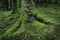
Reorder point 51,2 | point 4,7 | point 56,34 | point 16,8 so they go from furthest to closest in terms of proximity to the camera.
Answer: point 51,2 → point 4,7 → point 16,8 → point 56,34

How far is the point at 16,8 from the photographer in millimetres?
7188

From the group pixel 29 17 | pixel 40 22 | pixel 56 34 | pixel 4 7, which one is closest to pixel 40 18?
pixel 40 22

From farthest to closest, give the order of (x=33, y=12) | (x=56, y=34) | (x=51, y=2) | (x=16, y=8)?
1. (x=51, y=2)
2. (x=16, y=8)
3. (x=33, y=12)
4. (x=56, y=34)

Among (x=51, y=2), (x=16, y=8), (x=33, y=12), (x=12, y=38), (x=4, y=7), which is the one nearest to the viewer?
(x=12, y=38)

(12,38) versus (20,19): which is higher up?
(20,19)

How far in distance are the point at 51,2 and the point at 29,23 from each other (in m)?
6.04

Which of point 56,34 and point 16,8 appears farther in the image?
point 16,8

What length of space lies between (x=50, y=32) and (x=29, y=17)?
944 millimetres

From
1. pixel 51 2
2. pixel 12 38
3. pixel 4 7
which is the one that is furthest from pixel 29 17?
pixel 51 2

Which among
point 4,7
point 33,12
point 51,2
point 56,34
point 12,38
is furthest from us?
point 51,2

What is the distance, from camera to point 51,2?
38.9 feet

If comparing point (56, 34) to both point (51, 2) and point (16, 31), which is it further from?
point (51, 2)

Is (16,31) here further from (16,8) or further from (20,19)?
(16,8)

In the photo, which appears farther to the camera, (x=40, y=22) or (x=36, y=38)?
(x=40, y=22)
